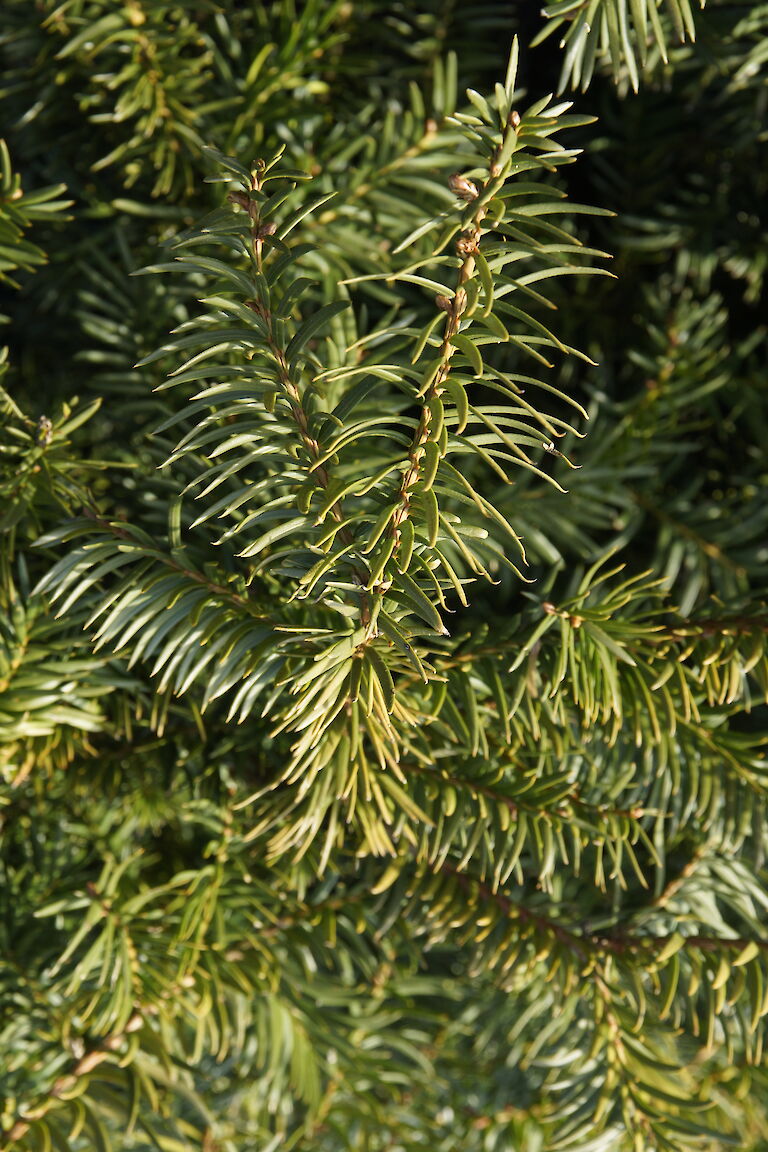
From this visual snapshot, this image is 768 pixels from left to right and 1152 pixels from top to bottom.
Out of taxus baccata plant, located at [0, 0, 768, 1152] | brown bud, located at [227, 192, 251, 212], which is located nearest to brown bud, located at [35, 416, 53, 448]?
taxus baccata plant, located at [0, 0, 768, 1152]

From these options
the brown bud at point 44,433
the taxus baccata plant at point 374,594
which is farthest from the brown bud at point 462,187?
the brown bud at point 44,433

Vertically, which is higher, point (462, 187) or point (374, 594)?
point (462, 187)

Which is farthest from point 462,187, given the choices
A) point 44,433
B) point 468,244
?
point 44,433

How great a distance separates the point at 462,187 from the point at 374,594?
0.36 feet

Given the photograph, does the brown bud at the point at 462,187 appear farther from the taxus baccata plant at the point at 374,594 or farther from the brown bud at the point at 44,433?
A: the brown bud at the point at 44,433

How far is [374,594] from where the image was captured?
0.88ft

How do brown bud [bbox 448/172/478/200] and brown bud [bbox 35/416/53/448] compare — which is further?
brown bud [bbox 35/416/53/448]

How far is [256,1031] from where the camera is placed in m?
0.42

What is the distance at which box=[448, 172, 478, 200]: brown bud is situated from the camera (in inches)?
8.5

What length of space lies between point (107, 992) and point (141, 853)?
5 cm

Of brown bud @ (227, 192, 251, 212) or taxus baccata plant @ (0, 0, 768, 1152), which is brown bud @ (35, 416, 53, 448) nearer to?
taxus baccata plant @ (0, 0, 768, 1152)

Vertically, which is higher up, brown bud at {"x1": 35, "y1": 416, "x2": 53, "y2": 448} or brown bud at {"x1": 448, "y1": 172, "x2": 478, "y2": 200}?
brown bud at {"x1": 448, "y1": 172, "x2": 478, "y2": 200}

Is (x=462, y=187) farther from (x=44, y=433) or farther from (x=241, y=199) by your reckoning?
(x=44, y=433)

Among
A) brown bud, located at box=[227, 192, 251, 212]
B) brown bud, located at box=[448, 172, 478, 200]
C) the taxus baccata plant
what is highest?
brown bud, located at box=[448, 172, 478, 200]
